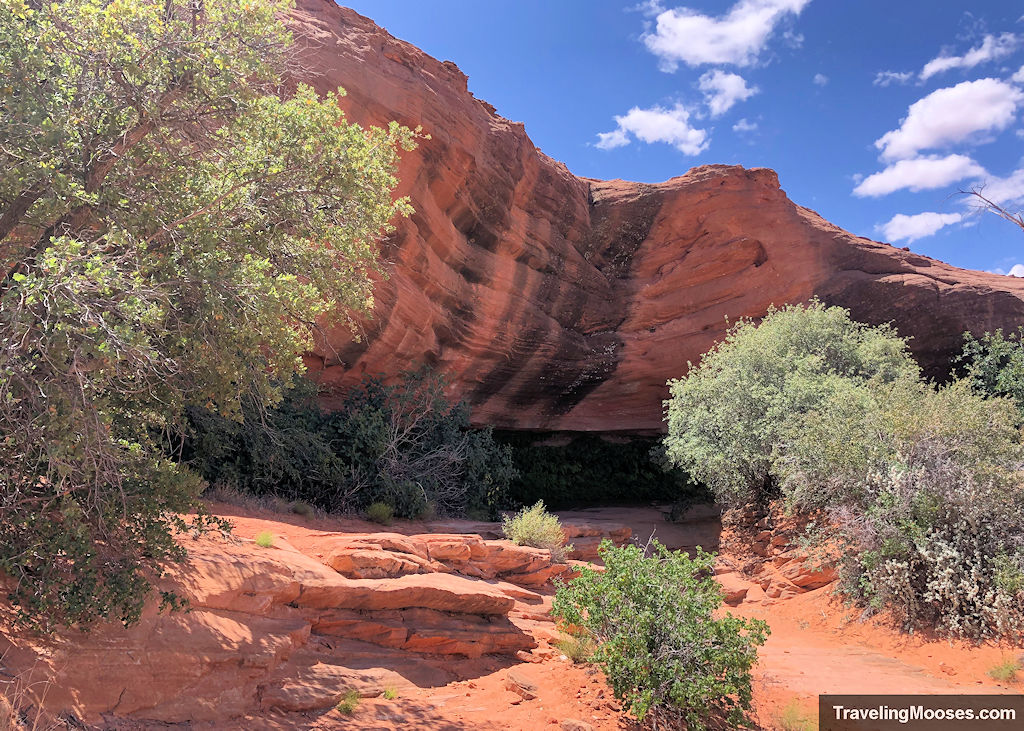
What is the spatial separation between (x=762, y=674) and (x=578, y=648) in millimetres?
2113

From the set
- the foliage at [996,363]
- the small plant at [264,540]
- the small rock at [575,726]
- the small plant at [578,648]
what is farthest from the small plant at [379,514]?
the foliage at [996,363]

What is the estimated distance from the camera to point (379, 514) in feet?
36.6

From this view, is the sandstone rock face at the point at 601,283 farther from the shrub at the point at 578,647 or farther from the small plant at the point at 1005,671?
the small plant at the point at 1005,671

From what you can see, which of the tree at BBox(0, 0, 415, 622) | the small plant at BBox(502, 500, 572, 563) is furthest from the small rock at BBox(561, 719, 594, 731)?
the small plant at BBox(502, 500, 572, 563)

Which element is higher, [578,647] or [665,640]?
[665,640]

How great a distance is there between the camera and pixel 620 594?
5832 millimetres

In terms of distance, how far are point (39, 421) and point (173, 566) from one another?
201 centimetres

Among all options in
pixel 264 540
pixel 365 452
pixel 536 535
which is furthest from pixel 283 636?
pixel 365 452

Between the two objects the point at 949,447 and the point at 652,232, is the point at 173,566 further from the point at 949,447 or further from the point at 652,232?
the point at 652,232

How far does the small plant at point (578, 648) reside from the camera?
636 cm

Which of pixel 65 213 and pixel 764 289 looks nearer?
pixel 65 213

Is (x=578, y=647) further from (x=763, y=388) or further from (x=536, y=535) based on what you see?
(x=763, y=388)

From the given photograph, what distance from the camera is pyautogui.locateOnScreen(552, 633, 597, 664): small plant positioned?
20.9 feet

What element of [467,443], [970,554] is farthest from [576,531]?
[970,554]
